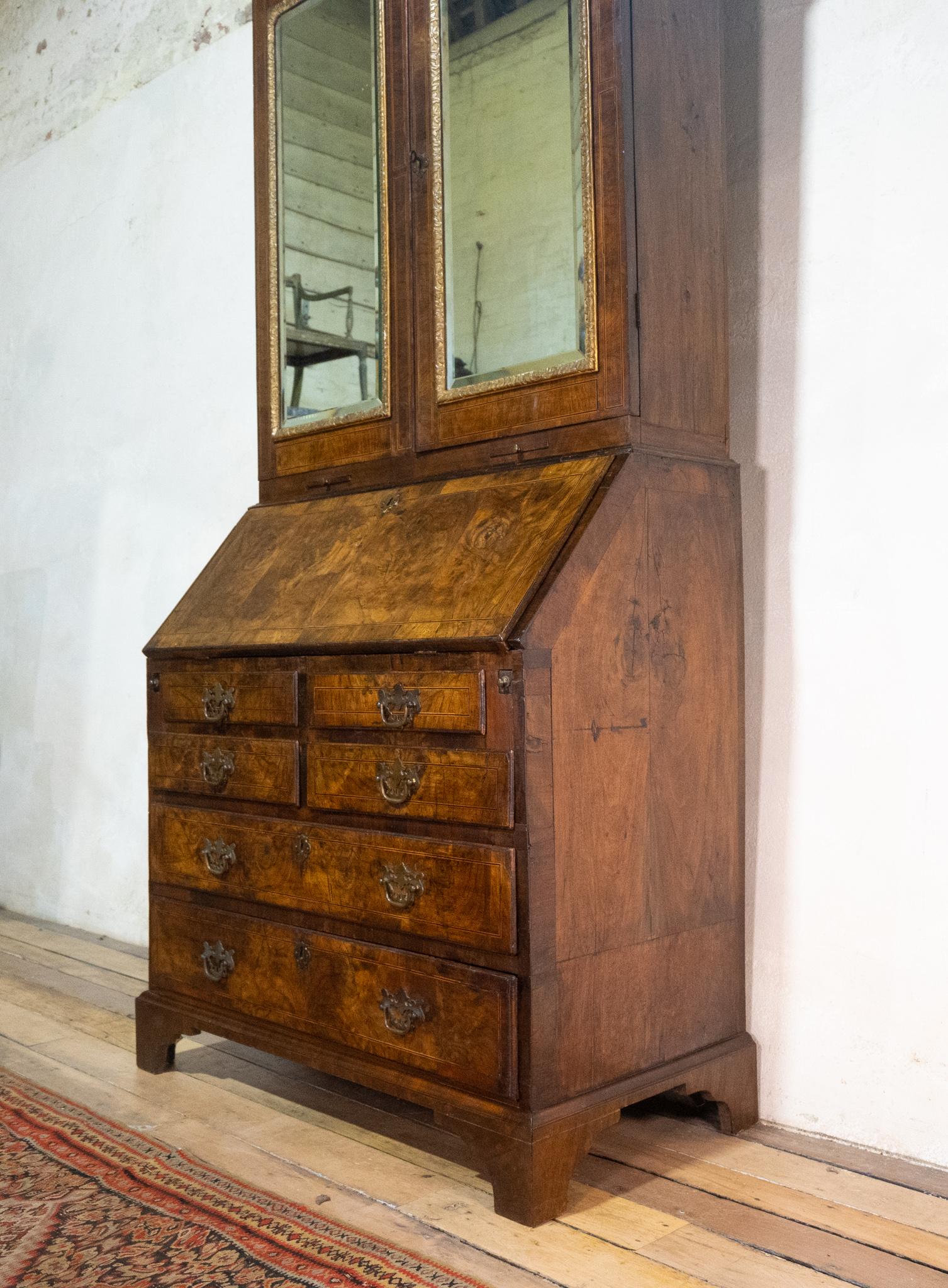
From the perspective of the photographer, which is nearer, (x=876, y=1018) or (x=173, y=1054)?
(x=876, y=1018)

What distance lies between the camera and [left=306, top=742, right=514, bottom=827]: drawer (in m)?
2.08

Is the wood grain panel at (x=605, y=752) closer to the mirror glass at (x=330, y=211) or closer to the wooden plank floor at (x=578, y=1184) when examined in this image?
the wooden plank floor at (x=578, y=1184)

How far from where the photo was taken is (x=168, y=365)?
13.9 feet

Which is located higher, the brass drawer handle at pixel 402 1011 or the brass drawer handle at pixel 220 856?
the brass drawer handle at pixel 220 856

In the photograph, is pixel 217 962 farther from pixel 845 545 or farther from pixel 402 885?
pixel 845 545

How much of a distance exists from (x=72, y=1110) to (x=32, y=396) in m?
3.13

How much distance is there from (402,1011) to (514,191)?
1.56 m

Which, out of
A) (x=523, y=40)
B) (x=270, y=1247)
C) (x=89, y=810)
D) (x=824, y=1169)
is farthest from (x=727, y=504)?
(x=89, y=810)

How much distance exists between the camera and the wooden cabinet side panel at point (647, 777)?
2109 millimetres

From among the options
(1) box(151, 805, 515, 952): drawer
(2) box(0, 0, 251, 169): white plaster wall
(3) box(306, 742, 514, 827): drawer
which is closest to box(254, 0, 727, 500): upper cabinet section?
(3) box(306, 742, 514, 827): drawer

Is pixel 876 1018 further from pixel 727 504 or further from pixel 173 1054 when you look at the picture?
pixel 173 1054

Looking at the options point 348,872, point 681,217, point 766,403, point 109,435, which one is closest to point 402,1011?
point 348,872

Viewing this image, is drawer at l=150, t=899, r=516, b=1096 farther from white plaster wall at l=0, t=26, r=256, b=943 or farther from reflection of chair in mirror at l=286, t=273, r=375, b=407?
white plaster wall at l=0, t=26, r=256, b=943

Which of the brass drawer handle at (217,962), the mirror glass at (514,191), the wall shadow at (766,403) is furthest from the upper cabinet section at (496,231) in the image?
the brass drawer handle at (217,962)
